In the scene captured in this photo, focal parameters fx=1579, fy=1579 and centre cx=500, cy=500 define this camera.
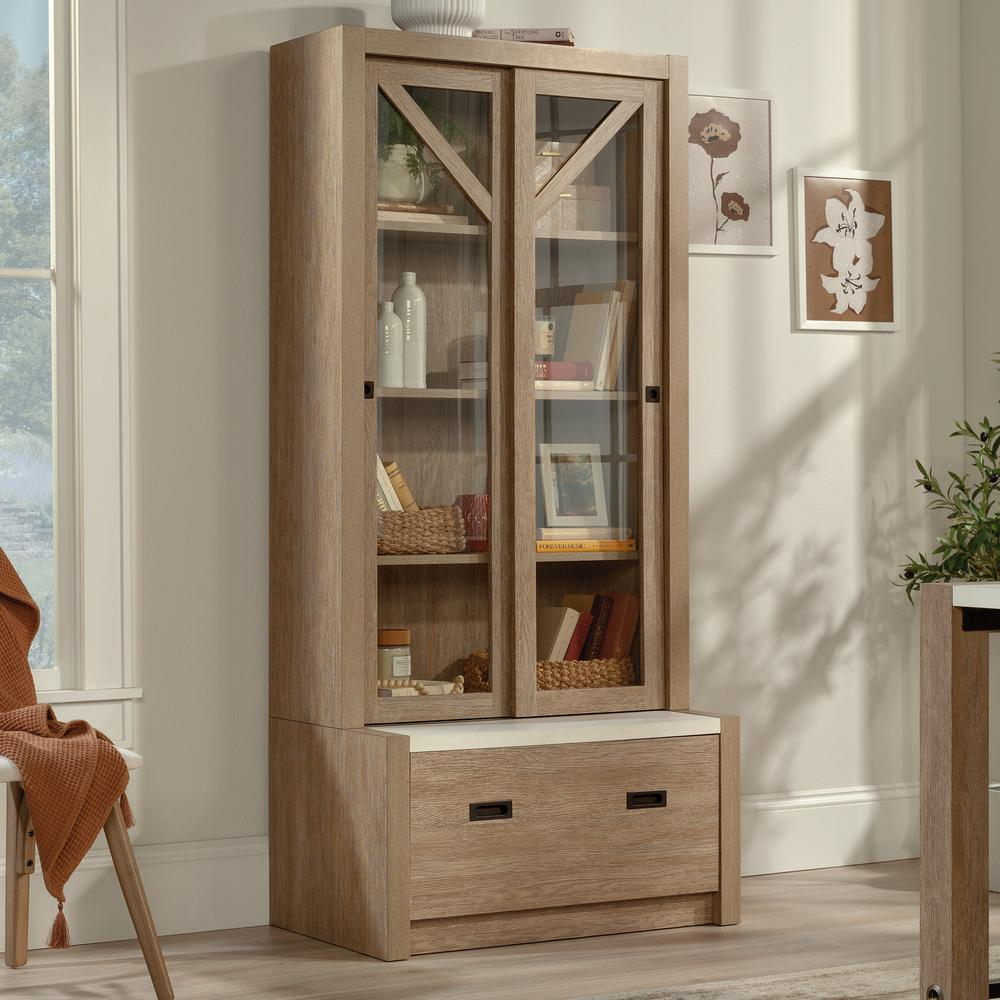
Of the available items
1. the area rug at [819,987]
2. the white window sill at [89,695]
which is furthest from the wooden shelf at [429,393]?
the area rug at [819,987]

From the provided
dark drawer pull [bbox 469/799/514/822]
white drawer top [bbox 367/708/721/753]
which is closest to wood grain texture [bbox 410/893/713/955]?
dark drawer pull [bbox 469/799/514/822]

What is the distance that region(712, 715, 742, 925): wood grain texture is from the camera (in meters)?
3.32

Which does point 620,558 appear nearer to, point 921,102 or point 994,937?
point 994,937

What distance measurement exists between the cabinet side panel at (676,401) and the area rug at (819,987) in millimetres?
707

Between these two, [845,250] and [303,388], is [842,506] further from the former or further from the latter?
A: [303,388]

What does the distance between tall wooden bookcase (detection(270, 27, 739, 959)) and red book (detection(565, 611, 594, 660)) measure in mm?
61

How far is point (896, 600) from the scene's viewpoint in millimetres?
4125

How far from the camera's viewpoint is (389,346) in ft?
10.4

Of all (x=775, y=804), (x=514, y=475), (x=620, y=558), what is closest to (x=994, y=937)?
(x=775, y=804)

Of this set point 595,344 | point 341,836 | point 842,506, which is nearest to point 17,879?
Answer: point 341,836

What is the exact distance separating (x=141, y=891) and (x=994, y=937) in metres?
1.68

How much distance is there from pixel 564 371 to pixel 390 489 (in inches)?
18.2

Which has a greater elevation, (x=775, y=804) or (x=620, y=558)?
(x=620, y=558)

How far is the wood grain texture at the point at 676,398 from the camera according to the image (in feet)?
11.1
